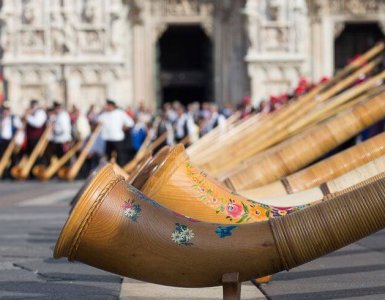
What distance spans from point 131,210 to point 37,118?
20.2m

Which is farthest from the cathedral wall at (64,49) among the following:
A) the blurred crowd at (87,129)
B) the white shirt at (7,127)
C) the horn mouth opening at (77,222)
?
the horn mouth opening at (77,222)

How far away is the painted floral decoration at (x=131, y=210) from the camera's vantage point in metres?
4.95

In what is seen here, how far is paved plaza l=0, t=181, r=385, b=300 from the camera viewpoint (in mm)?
6617

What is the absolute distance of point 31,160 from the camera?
24.7 metres

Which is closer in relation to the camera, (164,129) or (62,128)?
(62,128)

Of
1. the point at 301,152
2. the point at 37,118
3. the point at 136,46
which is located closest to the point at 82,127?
the point at 37,118

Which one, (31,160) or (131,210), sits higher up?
(131,210)

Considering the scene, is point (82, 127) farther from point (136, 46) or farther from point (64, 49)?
point (136, 46)

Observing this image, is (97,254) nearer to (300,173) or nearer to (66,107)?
(300,173)

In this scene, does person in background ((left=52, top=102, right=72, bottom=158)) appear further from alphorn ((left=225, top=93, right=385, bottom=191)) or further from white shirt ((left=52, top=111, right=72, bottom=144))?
alphorn ((left=225, top=93, right=385, bottom=191))

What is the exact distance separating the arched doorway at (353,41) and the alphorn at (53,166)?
334 inches

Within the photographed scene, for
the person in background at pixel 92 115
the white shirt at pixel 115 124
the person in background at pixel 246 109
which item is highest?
the person in background at pixel 246 109

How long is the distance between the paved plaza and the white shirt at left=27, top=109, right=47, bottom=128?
14.5 metres

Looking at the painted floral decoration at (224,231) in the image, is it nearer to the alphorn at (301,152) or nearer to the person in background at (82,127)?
the alphorn at (301,152)
